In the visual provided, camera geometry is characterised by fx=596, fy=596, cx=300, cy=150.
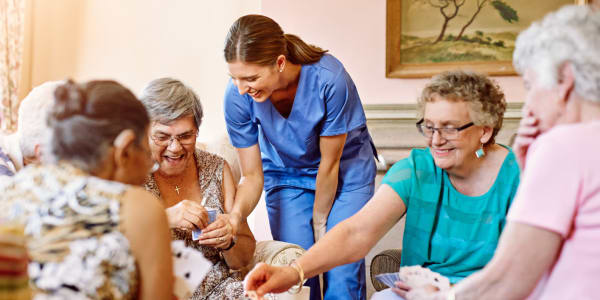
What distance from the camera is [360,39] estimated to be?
12.3 ft

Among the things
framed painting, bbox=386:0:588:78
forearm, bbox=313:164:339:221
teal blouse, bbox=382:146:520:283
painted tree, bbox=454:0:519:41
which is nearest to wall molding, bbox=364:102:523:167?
framed painting, bbox=386:0:588:78

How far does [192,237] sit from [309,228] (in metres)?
0.63

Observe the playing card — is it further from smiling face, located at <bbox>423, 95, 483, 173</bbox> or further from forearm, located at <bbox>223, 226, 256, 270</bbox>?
forearm, located at <bbox>223, 226, 256, 270</bbox>

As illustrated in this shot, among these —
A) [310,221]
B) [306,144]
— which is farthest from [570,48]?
[310,221]

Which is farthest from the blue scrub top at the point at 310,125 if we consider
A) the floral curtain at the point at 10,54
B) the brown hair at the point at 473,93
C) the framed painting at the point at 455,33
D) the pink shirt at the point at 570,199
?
the floral curtain at the point at 10,54

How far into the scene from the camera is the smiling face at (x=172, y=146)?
2146mm

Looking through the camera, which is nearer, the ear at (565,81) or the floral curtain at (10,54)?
the ear at (565,81)

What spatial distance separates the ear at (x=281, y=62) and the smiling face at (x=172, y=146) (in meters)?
0.41

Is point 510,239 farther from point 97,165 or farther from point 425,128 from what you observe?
point 425,128

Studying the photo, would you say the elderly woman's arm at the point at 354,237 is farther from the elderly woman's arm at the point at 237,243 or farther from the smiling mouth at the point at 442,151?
the elderly woman's arm at the point at 237,243

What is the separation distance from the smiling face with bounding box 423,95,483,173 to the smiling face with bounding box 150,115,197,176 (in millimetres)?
866

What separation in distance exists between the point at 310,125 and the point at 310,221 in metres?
0.43

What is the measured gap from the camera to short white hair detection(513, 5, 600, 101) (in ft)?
3.42

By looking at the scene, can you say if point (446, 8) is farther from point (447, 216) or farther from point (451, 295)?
point (451, 295)
